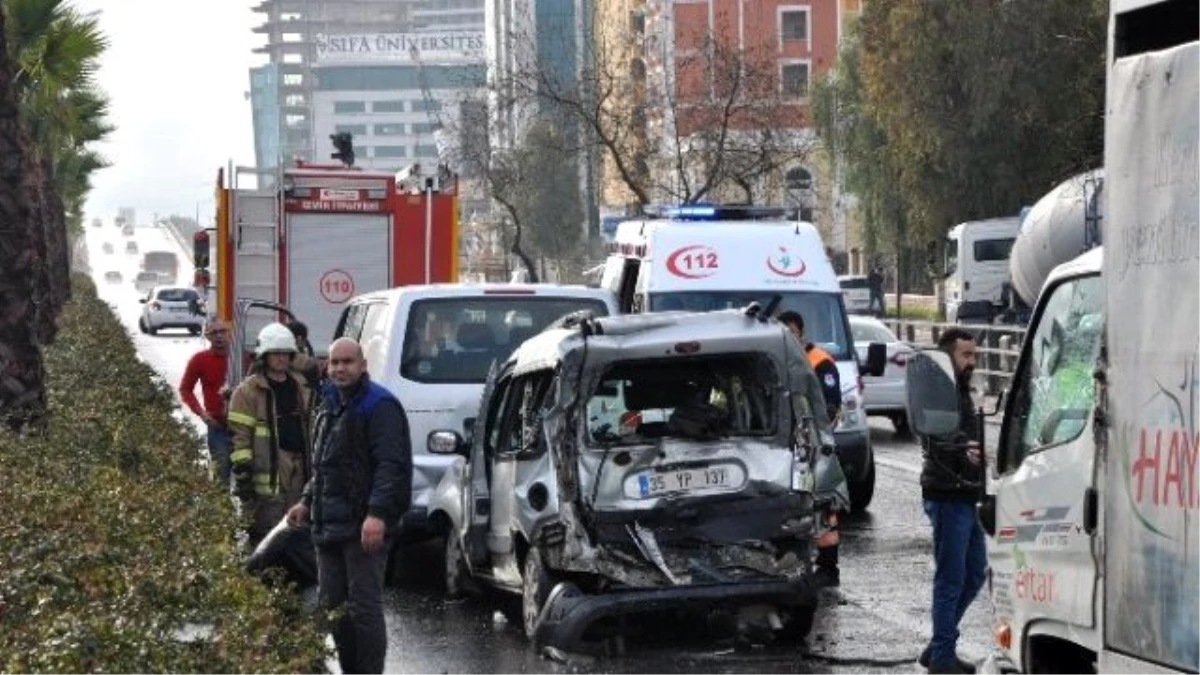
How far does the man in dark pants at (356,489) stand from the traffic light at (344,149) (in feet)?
56.0

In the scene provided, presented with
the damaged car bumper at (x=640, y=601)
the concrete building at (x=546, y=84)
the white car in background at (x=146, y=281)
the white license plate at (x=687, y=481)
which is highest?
the concrete building at (x=546, y=84)

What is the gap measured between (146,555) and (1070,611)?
3.46 metres

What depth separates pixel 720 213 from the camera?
910 inches

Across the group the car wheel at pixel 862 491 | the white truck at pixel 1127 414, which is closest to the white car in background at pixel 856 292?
the car wheel at pixel 862 491

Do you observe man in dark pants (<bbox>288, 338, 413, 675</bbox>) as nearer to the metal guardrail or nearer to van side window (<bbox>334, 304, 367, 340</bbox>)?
van side window (<bbox>334, 304, 367, 340</bbox>)

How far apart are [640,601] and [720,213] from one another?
36.7 feet

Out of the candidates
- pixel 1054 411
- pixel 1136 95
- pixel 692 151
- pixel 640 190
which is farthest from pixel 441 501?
A: pixel 692 151

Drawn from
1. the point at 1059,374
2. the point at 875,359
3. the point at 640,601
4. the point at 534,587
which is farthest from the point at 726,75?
the point at 1059,374

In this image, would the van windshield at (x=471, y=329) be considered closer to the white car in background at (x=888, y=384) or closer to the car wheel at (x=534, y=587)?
the car wheel at (x=534, y=587)

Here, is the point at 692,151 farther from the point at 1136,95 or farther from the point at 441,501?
the point at 1136,95

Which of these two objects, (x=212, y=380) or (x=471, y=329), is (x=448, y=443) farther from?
(x=212, y=380)

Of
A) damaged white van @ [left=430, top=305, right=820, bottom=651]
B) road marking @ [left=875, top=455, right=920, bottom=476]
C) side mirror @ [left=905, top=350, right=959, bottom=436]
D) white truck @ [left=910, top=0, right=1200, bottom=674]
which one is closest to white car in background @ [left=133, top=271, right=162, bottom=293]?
road marking @ [left=875, top=455, right=920, bottom=476]

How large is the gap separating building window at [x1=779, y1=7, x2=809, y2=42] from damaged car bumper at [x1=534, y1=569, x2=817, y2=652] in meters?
90.3

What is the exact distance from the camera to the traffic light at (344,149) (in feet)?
94.2
